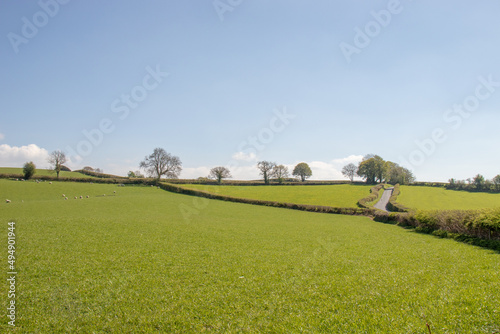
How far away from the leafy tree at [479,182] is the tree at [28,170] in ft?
434

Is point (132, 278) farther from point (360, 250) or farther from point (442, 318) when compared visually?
point (360, 250)

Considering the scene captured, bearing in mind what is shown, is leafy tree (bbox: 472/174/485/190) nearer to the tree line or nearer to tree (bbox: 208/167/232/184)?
the tree line

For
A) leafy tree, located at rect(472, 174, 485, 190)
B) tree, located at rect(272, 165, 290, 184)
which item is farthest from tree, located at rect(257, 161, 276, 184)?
leafy tree, located at rect(472, 174, 485, 190)

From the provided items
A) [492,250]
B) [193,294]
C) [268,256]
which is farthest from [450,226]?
[193,294]

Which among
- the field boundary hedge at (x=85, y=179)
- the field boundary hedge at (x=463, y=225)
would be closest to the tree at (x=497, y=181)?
the field boundary hedge at (x=463, y=225)

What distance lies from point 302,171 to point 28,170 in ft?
331

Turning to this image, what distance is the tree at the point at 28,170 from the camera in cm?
5944

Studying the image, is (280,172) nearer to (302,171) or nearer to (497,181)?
(302,171)

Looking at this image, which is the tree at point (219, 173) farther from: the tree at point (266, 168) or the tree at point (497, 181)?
the tree at point (497, 181)

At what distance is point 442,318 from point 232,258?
28.1ft

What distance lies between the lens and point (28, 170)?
59500 millimetres

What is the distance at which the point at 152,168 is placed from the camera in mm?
76500

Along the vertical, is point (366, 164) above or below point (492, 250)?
above

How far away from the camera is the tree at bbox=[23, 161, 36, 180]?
5944cm
